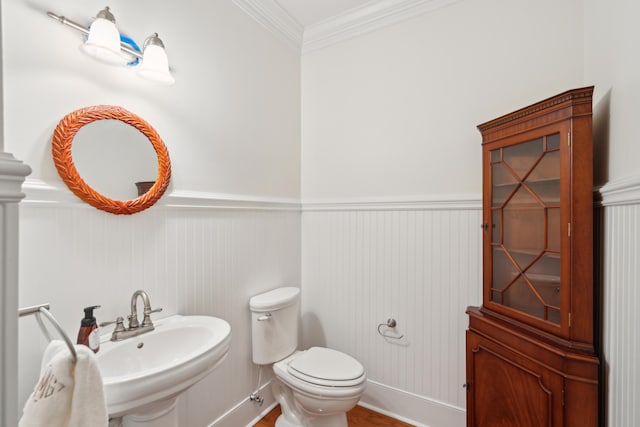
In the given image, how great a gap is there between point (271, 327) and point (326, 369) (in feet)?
1.29

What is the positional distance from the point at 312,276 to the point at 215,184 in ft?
3.42


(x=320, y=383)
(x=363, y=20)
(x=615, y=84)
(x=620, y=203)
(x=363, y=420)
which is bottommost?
(x=363, y=420)

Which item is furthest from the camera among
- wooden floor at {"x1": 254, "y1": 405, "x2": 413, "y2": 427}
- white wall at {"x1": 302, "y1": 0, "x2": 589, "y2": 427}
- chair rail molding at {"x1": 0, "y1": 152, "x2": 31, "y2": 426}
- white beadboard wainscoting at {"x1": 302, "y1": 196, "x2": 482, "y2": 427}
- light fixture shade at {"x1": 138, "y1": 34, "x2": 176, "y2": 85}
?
wooden floor at {"x1": 254, "y1": 405, "x2": 413, "y2": 427}

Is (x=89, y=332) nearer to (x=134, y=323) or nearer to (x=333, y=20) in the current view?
(x=134, y=323)

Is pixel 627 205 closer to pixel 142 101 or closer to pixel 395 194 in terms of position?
pixel 395 194

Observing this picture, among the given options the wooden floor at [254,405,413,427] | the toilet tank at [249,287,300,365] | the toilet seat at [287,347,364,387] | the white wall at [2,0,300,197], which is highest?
the white wall at [2,0,300,197]

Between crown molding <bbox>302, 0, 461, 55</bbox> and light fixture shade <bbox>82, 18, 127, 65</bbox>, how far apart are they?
1461mm

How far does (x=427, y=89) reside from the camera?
1.86 m

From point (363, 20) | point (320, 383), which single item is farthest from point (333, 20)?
point (320, 383)

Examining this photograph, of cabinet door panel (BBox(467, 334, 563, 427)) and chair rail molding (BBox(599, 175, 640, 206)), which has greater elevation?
chair rail molding (BBox(599, 175, 640, 206))

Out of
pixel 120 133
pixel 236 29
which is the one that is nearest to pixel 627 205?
pixel 120 133

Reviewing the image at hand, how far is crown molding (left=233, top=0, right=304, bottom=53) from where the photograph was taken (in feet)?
6.07

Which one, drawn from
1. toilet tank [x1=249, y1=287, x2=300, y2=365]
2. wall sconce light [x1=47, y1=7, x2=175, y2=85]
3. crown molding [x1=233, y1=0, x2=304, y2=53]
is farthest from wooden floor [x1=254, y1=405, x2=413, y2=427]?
crown molding [x1=233, y1=0, x2=304, y2=53]

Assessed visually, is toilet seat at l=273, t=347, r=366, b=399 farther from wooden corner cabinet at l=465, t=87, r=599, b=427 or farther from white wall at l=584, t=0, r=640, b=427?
white wall at l=584, t=0, r=640, b=427
